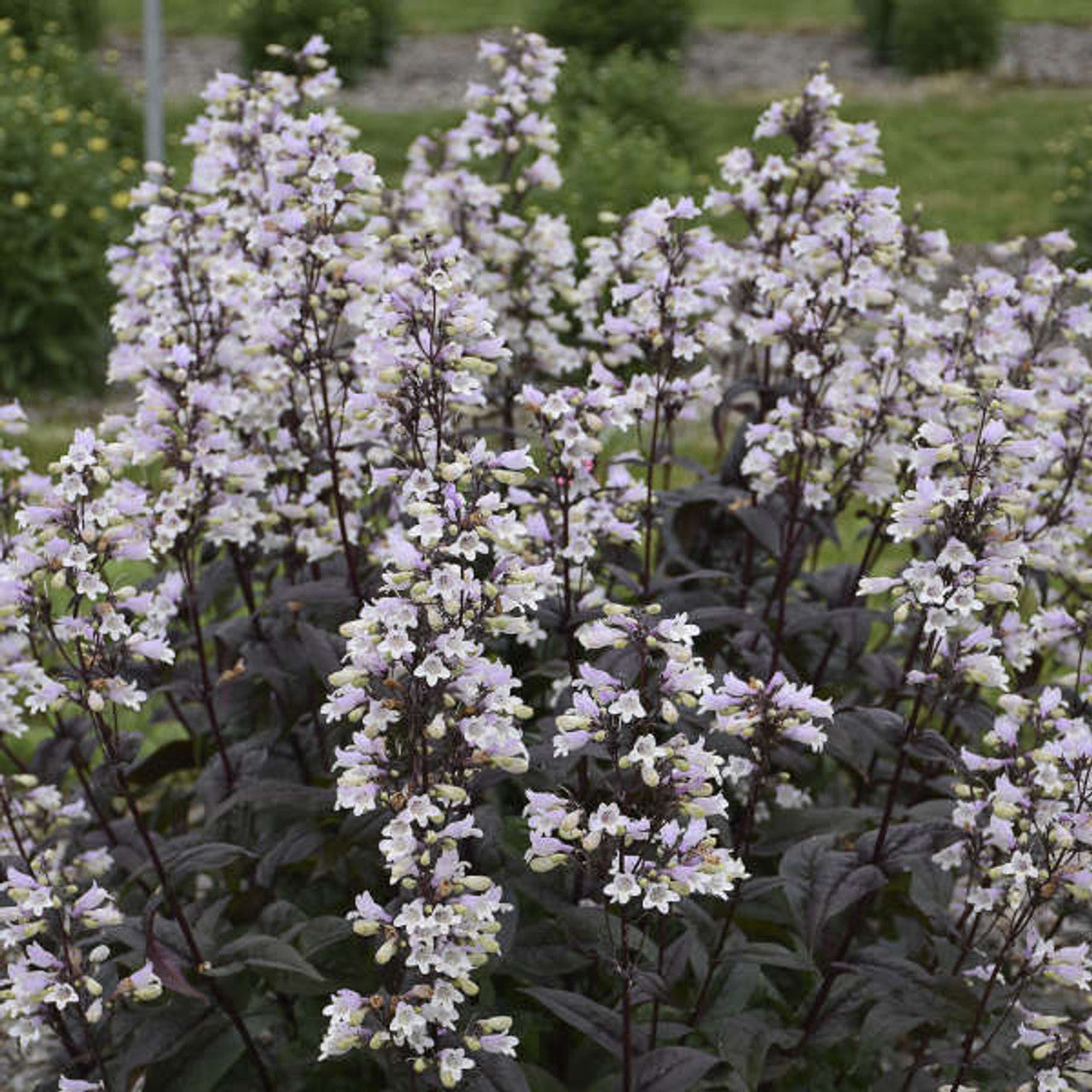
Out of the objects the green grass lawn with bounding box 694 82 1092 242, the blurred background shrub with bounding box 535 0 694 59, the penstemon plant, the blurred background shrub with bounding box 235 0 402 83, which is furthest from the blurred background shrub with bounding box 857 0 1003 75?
the penstemon plant

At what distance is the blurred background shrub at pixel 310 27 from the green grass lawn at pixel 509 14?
2.48 m

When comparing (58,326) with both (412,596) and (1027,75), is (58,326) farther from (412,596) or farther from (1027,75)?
(1027,75)

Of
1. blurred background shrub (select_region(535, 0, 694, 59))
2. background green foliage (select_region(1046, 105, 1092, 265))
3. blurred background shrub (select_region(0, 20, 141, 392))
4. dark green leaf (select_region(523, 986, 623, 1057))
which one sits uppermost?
blurred background shrub (select_region(535, 0, 694, 59))

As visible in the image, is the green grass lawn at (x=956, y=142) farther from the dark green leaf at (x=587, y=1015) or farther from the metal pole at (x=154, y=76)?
the dark green leaf at (x=587, y=1015)

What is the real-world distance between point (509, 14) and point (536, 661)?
68.8 ft

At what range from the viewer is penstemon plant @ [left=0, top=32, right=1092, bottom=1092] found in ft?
10.4

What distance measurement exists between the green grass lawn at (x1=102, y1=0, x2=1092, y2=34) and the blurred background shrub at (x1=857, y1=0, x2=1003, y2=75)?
289cm

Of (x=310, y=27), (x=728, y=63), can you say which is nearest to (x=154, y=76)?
(x=310, y=27)

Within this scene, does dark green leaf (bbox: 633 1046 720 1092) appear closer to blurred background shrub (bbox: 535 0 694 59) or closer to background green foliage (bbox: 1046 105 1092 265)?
background green foliage (bbox: 1046 105 1092 265)

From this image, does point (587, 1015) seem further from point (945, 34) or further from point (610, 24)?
point (945, 34)

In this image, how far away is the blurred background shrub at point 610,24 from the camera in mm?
18578

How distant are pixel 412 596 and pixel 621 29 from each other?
17.4m

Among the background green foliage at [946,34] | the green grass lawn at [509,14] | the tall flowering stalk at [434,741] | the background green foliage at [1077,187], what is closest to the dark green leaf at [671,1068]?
the tall flowering stalk at [434,741]

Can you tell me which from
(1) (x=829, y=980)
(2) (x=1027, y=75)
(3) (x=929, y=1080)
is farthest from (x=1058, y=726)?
(2) (x=1027, y=75)
